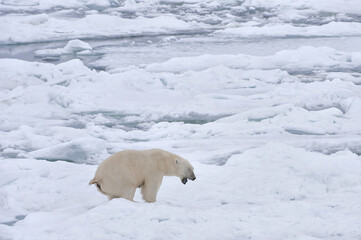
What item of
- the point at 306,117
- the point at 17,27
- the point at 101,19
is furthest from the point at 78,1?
the point at 306,117

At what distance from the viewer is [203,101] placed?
8328 mm

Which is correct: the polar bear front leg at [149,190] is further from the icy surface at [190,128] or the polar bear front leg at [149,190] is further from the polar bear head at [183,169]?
the polar bear head at [183,169]

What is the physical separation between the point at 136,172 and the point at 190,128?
3.11 m

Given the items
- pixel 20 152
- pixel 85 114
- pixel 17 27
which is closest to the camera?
pixel 20 152

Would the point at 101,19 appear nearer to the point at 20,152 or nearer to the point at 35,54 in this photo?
the point at 35,54

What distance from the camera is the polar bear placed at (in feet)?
11.8

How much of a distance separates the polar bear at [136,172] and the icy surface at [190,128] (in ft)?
0.41

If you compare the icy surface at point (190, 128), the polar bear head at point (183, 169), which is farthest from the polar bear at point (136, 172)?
the icy surface at point (190, 128)

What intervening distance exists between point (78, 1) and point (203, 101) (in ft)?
53.0

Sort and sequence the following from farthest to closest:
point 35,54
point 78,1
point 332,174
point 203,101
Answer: point 78,1 → point 35,54 → point 203,101 → point 332,174

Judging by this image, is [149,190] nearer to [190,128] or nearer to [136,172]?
[136,172]

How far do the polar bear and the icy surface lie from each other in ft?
0.41

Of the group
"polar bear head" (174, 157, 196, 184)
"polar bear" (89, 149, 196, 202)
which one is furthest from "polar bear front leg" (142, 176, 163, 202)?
"polar bear head" (174, 157, 196, 184)

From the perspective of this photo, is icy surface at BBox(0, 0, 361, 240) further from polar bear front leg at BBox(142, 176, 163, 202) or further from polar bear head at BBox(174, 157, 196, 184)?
polar bear head at BBox(174, 157, 196, 184)
